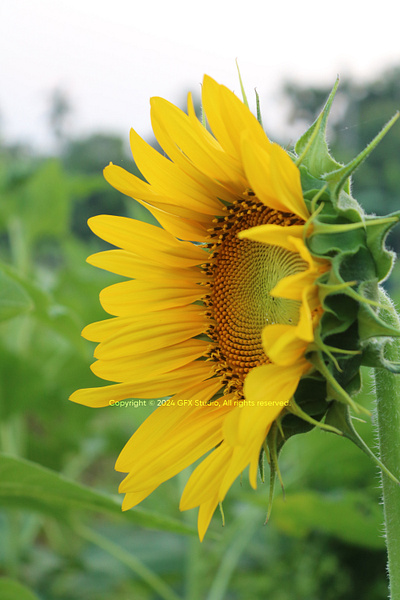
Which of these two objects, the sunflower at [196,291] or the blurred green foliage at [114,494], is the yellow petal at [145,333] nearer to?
the sunflower at [196,291]

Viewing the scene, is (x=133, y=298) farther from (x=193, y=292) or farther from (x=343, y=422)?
(x=343, y=422)

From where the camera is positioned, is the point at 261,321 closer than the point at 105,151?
Yes

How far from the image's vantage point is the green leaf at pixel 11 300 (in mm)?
627

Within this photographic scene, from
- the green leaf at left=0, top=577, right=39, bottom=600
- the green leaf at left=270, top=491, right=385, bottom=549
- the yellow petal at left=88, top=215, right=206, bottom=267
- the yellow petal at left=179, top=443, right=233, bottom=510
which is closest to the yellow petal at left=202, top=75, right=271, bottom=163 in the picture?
the yellow petal at left=88, top=215, right=206, bottom=267

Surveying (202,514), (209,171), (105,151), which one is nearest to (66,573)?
(202,514)

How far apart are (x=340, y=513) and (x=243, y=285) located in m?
0.53

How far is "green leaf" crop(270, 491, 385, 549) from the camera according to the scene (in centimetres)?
89

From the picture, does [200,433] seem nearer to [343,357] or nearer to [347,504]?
[343,357]

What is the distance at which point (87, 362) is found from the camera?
1185 millimetres

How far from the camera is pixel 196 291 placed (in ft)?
1.89

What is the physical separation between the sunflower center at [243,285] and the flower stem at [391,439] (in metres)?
0.09

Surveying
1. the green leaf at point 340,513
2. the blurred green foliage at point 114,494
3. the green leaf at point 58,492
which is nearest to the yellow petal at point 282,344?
the green leaf at point 58,492

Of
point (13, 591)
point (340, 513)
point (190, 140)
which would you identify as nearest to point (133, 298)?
point (190, 140)

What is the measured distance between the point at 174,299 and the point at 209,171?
13 cm
